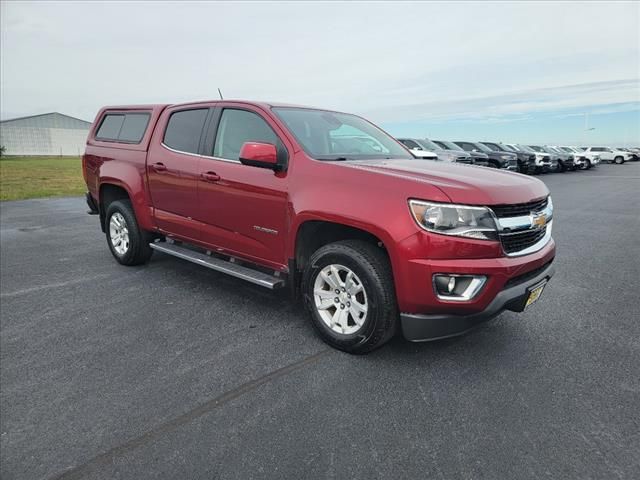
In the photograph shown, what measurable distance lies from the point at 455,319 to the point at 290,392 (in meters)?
1.16

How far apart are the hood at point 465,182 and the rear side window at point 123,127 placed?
3.11 meters

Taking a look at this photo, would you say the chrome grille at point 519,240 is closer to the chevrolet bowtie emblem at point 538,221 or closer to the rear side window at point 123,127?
the chevrolet bowtie emblem at point 538,221

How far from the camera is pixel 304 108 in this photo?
4301 mm

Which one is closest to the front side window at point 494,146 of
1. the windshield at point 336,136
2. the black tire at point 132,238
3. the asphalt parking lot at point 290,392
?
the asphalt parking lot at point 290,392

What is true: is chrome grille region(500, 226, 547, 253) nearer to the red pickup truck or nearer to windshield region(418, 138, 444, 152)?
the red pickup truck

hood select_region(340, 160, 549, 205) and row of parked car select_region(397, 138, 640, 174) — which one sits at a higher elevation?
hood select_region(340, 160, 549, 205)

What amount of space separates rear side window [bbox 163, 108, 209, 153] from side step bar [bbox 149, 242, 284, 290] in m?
1.07

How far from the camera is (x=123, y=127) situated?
5594 mm

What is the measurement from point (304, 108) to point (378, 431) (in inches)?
120

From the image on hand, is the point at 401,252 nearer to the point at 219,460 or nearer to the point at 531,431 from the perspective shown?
the point at 531,431

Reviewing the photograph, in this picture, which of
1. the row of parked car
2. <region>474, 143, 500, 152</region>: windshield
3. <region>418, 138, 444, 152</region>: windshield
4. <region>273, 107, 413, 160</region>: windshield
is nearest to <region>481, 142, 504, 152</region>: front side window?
the row of parked car

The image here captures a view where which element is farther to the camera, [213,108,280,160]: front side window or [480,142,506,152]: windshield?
[480,142,506,152]: windshield

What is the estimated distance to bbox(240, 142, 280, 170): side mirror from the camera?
3377 mm

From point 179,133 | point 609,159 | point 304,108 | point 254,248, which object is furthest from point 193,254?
point 609,159
